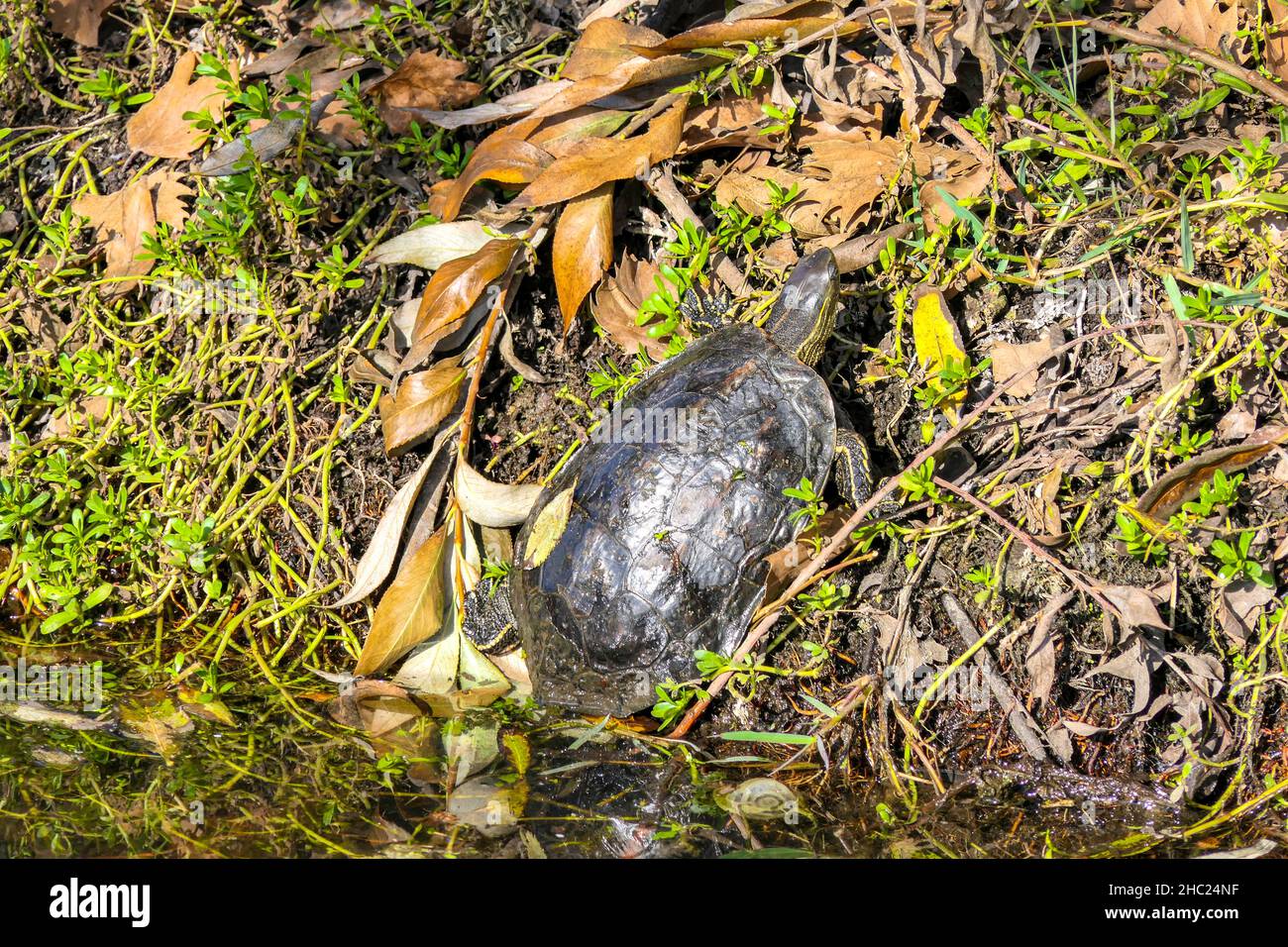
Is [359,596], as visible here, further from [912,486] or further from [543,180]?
[912,486]

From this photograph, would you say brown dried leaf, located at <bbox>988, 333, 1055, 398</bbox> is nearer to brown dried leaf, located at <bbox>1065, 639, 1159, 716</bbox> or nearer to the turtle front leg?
the turtle front leg

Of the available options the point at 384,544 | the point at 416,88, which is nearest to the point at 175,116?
the point at 416,88

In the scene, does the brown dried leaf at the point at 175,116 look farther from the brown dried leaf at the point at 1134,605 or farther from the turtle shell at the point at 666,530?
the brown dried leaf at the point at 1134,605

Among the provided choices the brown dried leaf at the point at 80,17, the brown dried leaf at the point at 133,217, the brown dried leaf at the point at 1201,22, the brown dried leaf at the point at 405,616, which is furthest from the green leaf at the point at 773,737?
the brown dried leaf at the point at 80,17

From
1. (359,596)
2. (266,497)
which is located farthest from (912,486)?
(266,497)

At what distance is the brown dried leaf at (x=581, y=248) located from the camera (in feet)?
10.4

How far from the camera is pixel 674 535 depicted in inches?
109

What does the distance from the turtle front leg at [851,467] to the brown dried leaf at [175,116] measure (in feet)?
7.86

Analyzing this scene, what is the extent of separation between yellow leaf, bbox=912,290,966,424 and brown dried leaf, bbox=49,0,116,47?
3.20 meters

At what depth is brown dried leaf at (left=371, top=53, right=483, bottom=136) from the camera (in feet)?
11.6

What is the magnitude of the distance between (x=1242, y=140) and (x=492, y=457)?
225 centimetres

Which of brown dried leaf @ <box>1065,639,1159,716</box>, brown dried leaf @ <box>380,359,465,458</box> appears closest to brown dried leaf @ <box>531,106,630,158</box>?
brown dried leaf @ <box>380,359,465,458</box>

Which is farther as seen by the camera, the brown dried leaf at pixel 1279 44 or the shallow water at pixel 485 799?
the brown dried leaf at pixel 1279 44

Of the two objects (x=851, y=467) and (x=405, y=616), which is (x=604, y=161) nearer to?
(x=851, y=467)
